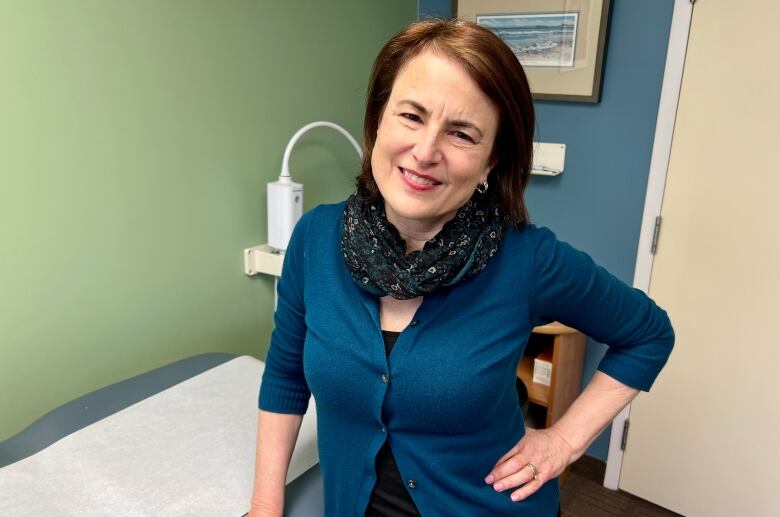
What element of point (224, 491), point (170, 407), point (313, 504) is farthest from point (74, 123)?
point (313, 504)

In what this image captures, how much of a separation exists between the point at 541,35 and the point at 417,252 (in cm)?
145

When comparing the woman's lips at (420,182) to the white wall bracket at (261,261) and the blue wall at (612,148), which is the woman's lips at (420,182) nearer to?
the white wall bracket at (261,261)

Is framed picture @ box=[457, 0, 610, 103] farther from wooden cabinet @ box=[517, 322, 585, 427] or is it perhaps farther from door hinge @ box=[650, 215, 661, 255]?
wooden cabinet @ box=[517, 322, 585, 427]

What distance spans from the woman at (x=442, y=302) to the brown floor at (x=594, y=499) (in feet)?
4.13

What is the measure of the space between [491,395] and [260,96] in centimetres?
128

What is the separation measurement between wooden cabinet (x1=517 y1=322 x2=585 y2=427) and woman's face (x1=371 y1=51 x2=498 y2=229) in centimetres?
A: 123

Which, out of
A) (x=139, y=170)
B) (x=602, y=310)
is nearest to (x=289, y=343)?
(x=602, y=310)

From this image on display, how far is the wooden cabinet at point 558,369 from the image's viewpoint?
2.06 m

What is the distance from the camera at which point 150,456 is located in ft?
3.90

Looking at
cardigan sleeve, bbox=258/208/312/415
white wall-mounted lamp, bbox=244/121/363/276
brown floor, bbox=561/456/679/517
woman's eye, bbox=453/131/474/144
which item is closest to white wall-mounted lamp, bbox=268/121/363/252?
white wall-mounted lamp, bbox=244/121/363/276

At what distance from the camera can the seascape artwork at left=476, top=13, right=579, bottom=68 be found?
203 centimetres

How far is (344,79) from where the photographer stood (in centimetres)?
215

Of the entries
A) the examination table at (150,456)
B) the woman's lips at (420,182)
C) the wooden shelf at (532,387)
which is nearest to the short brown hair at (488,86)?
the woman's lips at (420,182)

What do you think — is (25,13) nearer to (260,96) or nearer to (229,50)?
(229,50)
